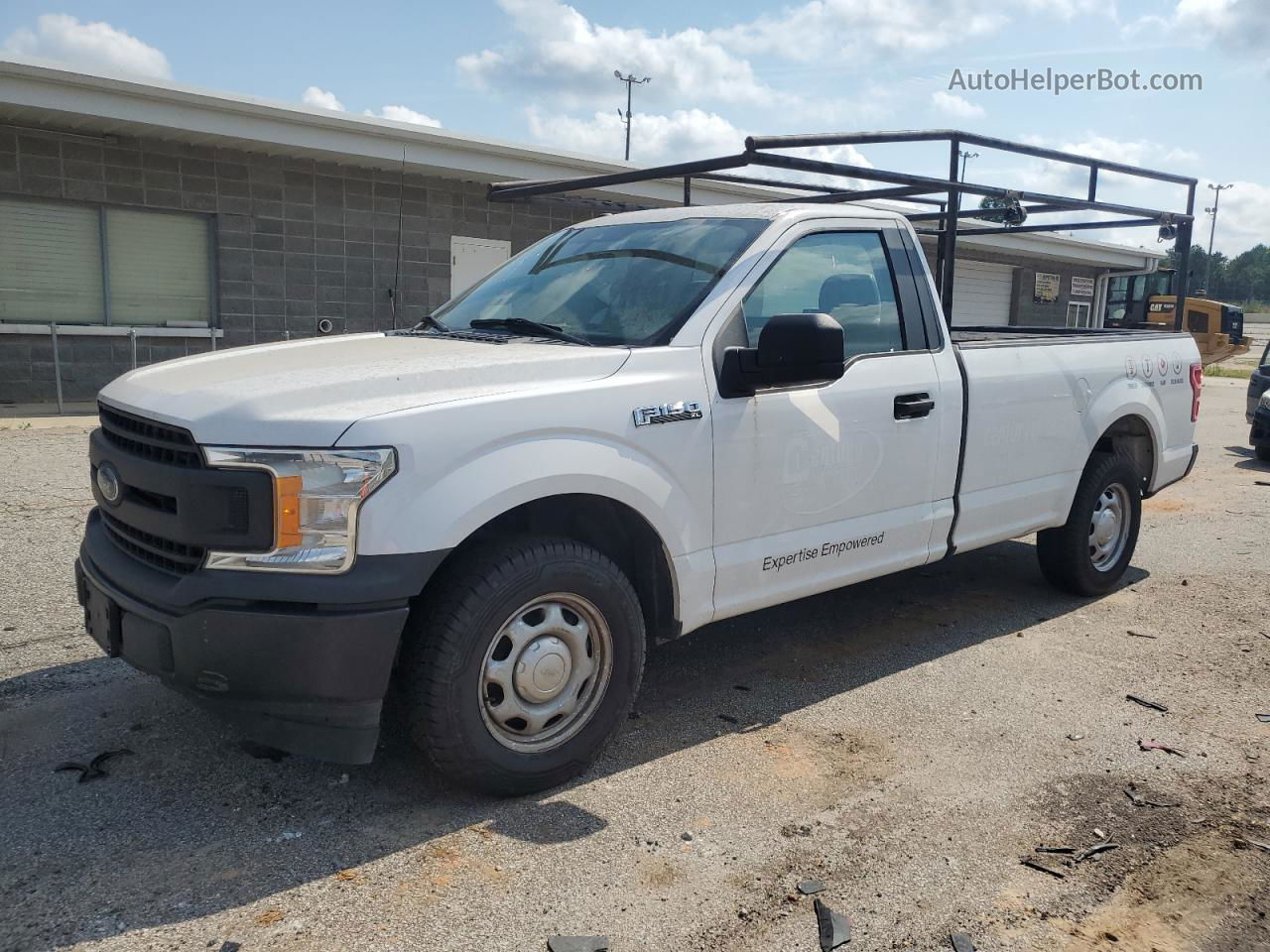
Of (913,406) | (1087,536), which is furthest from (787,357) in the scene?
(1087,536)

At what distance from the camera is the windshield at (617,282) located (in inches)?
153

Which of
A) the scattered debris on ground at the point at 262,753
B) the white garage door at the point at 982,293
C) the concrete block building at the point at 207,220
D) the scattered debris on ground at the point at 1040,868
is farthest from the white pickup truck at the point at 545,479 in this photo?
the white garage door at the point at 982,293

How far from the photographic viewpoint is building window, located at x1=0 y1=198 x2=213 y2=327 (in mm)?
12438

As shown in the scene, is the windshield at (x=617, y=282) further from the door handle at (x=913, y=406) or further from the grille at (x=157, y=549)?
the grille at (x=157, y=549)

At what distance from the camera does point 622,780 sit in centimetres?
352

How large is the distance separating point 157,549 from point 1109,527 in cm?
502

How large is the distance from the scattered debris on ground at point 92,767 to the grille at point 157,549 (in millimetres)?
747

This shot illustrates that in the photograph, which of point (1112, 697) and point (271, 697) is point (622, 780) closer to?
point (271, 697)

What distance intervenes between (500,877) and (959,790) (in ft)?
5.28

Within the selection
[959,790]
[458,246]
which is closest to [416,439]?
[959,790]

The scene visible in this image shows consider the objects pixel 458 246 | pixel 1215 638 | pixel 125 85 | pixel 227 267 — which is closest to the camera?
pixel 1215 638

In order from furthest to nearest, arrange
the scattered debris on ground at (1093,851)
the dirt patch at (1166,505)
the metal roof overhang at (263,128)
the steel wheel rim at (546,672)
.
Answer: the metal roof overhang at (263,128)
the dirt patch at (1166,505)
the steel wheel rim at (546,672)
the scattered debris on ground at (1093,851)

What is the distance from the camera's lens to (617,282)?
411 cm

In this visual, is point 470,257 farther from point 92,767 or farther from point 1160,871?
point 1160,871
